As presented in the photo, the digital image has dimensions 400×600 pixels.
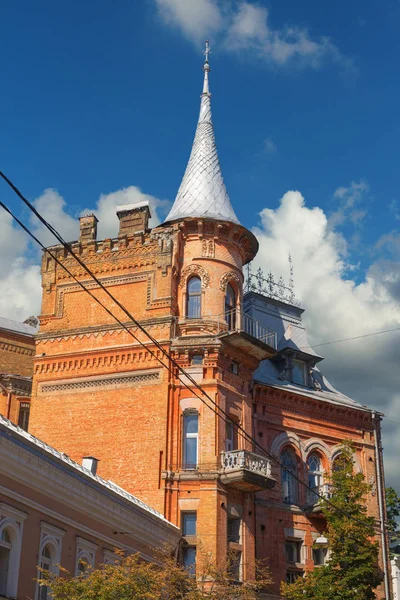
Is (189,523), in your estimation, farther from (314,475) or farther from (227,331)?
(314,475)

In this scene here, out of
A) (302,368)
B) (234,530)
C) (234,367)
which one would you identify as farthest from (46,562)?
(302,368)

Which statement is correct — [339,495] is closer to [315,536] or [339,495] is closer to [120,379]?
[315,536]

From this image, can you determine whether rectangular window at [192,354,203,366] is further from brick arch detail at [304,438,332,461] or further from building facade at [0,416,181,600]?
building facade at [0,416,181,600]

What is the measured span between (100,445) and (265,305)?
14.7m

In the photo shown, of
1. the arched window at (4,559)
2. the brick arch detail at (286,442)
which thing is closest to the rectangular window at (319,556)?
the brick arch detail at (286,442)

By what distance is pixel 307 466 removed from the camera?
136 ft

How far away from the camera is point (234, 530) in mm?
35344

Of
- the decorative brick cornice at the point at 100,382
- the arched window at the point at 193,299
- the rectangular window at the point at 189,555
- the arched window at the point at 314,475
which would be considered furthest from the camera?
the arched window at the point at 314,475

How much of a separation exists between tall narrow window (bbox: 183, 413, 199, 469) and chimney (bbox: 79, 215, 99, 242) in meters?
9.73

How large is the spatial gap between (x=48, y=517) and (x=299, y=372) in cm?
2322

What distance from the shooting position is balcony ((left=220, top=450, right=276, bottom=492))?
34250mm

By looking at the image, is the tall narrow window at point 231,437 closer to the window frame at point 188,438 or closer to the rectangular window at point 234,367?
the window frame at point 188,438

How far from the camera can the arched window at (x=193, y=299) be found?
1499 inches

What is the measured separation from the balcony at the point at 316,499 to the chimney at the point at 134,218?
45.1ft
